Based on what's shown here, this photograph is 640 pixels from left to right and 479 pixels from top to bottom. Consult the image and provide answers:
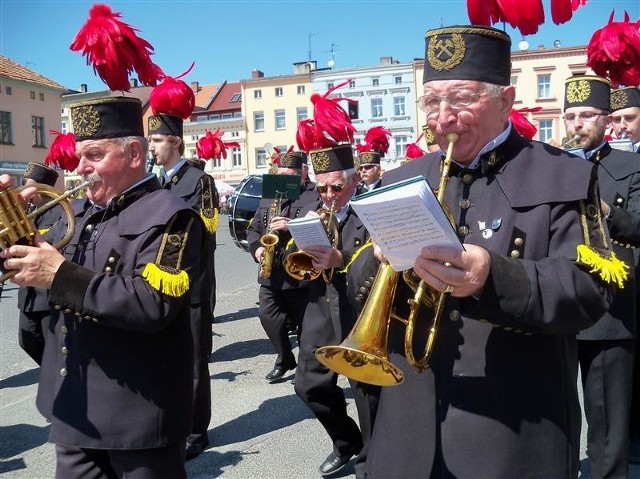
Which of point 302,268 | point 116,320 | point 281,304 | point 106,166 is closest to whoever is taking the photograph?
point 116,320

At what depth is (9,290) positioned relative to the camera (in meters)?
13.3

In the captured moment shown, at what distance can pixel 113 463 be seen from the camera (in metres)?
2.86

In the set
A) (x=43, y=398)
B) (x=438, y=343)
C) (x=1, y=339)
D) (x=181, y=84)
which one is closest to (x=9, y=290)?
(x=1, y=339)

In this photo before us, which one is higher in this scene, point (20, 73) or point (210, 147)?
point (20, 73)

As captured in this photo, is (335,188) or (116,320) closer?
(116,320)

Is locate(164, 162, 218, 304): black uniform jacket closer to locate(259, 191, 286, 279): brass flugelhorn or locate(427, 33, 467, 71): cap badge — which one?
locate(259, 191, 286, 279): brass flugelhorn

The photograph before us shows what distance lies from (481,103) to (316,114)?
358 cm

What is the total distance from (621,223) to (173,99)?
3.67 metres

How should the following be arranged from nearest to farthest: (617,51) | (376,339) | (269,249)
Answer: (376,339), (617,51), (269,249)

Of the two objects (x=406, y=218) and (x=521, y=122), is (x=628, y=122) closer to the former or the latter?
(x=521, y=122)

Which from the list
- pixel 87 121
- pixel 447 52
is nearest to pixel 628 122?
pixel 447 52

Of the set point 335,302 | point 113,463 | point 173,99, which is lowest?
A: point 113,463

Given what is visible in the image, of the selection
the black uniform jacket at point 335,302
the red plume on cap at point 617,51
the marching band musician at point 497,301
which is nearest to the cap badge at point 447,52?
the marching band musician at point 497,301

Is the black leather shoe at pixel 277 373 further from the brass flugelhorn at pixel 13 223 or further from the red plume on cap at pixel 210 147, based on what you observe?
the brass flugelhorn at pixel 13 223
